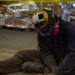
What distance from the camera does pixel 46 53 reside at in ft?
11.9

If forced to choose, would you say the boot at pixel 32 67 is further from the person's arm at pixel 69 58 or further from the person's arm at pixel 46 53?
the person's arm at pixel 69 58

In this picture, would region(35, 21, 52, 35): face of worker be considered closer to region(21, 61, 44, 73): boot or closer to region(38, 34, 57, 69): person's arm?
region(38, 34, 57, 69): person's arm

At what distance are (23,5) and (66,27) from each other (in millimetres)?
4543

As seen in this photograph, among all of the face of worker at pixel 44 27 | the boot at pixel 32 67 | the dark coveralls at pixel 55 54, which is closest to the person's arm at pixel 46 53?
the dark coveralls at pixel 55 54

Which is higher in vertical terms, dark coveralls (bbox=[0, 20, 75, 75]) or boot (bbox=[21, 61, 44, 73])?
dark coveralls (bbox=[0, 20, 75, 75])

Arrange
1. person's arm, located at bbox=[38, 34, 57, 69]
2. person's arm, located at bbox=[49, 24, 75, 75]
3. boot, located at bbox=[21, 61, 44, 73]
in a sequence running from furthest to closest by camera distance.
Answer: boot, located at bbox=[21, 61, 44, 73] < person's arm, located at bbox=[38, 34, 57, 69] < person's arm, located at bbox=[49, 24, 75, 75]

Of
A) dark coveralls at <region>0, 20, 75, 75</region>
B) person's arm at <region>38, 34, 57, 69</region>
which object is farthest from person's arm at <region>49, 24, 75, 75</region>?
person's arm at <region>38, 34, 57, 69</region>

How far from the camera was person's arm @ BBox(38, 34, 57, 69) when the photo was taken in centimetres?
353

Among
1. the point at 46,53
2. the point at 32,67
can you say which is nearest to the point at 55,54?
the point at 46,53

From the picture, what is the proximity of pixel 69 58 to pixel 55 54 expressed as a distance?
0.48 metres

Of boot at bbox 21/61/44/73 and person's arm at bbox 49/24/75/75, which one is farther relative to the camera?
boot at bbox 21/61/44/73

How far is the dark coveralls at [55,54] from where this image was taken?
3117 mm

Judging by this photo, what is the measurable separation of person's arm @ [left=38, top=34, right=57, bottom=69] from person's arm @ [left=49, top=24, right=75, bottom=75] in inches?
14.9

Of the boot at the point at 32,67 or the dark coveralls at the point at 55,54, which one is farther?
the boot at the point at 32,67
